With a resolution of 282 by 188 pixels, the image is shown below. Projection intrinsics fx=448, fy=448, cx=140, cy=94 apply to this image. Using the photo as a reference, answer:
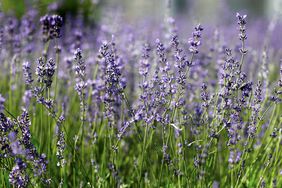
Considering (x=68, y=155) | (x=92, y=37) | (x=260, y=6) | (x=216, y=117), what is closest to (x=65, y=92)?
(x=68, y=155)

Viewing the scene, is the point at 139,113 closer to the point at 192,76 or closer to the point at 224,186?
the point at 224,186

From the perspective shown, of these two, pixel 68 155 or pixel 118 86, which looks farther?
pixel 68 155

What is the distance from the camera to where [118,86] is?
2549 millimetres

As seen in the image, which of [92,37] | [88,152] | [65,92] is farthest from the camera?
[92,37]

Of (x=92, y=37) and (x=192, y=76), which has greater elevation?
(x=92, y=37)

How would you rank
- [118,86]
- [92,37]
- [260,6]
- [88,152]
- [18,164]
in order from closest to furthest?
[18,164]
[118,86]
[88,152]
[92,37]
[260,6]

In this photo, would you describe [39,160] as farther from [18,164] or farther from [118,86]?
[118,86]

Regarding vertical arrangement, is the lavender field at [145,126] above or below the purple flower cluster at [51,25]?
below

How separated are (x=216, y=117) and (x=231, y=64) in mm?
289

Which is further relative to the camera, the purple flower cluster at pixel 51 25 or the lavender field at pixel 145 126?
the purple flower cluster at pixel 51 25

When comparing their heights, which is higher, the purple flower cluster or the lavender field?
the purple flower cluster

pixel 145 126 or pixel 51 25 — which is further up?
Answer: pixel 51 25

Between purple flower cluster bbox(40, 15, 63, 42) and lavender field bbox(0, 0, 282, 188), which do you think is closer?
lavender field bbox(0, 0, 282, 188)

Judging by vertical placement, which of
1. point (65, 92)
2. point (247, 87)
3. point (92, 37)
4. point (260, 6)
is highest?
point (260, 6)
